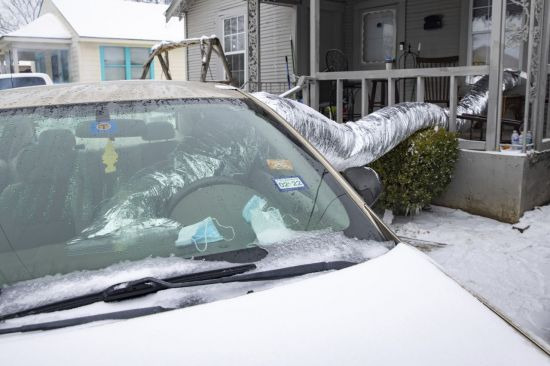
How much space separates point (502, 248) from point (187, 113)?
382 centimetres

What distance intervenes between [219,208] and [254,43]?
8.69 metres

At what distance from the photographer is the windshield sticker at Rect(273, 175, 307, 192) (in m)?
2.35

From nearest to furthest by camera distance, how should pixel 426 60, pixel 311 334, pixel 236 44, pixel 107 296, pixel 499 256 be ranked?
pixel 311 334 < pixel 107 296 < pixel 499 256 < pixel 426 60 < pixel 236 44

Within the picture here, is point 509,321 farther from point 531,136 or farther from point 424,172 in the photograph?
point 531,136

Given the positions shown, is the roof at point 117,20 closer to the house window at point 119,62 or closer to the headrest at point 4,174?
the house window at point 119,62

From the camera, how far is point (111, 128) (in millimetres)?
2285

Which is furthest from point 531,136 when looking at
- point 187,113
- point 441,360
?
point 441,360

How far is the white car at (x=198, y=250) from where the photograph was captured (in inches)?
56.6

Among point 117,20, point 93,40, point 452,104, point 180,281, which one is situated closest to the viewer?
point 180,281

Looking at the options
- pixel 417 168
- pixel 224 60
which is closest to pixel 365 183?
pixel 417 168

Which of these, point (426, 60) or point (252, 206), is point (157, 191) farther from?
point (426, 60)

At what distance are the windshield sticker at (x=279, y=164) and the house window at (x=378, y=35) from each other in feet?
29.0

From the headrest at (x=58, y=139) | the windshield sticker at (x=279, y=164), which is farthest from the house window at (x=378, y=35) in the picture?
the headrest at (x=58, y=139)

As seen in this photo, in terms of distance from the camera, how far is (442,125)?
6.47 meters
